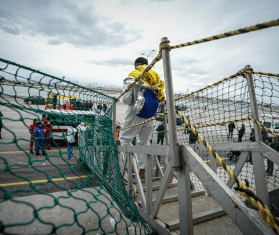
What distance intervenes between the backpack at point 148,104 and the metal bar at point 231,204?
1.65m

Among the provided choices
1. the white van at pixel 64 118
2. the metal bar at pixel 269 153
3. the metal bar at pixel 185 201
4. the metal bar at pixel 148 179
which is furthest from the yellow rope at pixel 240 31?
the metal bar at pixel 269 153

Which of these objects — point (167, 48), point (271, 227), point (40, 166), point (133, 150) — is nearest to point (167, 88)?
point (167, 48)

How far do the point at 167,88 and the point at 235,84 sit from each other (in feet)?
6.19

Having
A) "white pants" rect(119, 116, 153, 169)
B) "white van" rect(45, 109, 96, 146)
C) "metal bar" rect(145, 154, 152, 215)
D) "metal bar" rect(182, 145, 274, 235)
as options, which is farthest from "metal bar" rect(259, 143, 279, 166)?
"white van" rect(45, 109, 96, 146)

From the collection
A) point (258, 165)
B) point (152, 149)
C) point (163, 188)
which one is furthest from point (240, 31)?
point (258, 165)

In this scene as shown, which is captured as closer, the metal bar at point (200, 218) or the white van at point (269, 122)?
the metal bar at point (200, 218)

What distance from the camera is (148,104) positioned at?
2910 mm

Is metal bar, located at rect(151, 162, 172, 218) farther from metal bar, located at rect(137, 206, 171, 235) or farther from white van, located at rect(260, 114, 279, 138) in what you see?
white van, located at rect(260, 114, 279, 138)

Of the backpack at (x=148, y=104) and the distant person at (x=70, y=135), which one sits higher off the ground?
the backpack at (x=148, y=104)

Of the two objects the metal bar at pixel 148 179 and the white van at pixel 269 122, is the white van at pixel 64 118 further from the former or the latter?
the white van at pixel 269 122

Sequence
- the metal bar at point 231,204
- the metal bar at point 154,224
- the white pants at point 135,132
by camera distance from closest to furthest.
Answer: the metal bar at point 231,204 → the metal bar at point 154,224 → the white pants at point 135,132

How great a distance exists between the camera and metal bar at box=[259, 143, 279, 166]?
1808 millimetres

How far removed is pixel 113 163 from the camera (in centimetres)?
296

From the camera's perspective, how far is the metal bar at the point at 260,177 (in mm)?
1993
